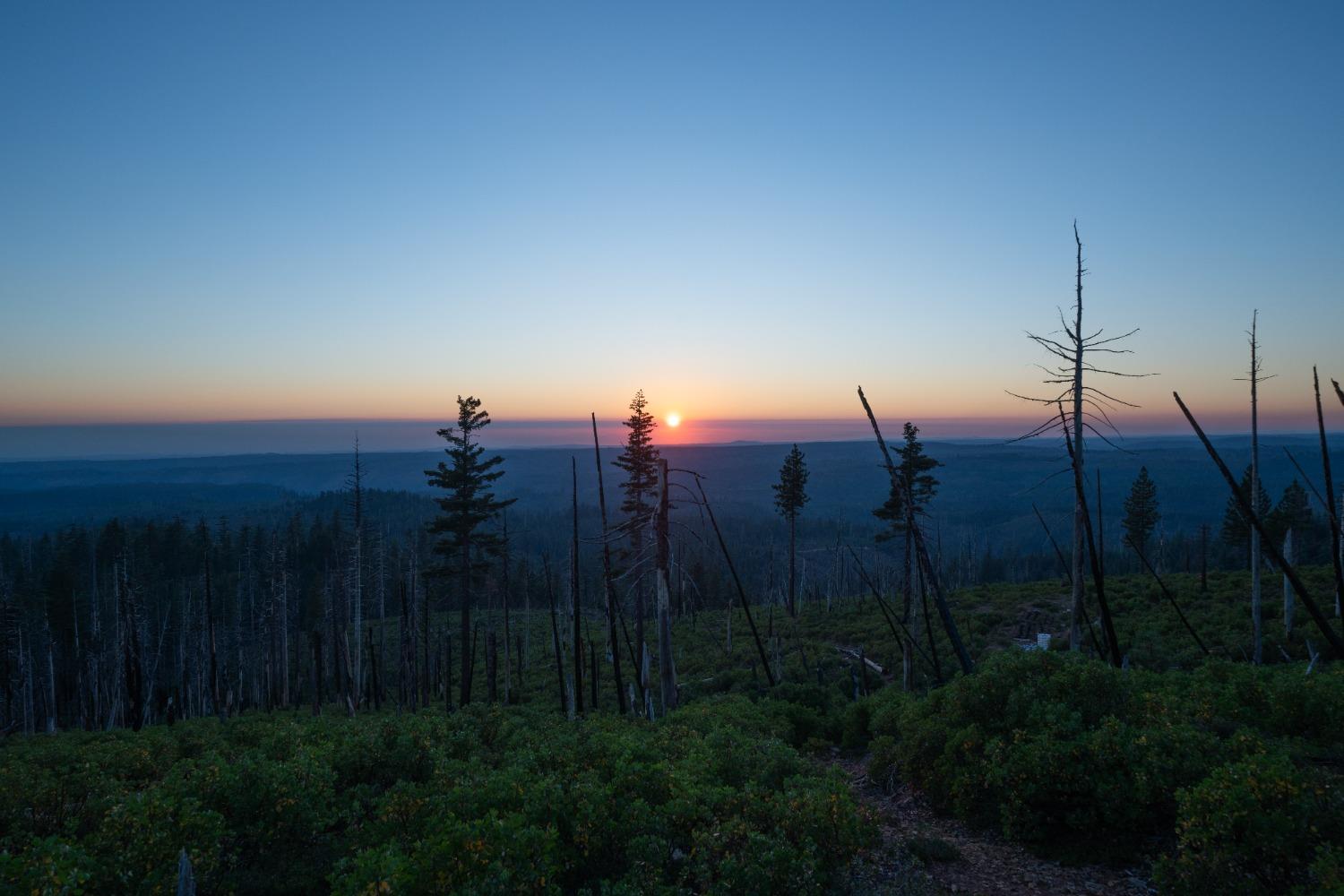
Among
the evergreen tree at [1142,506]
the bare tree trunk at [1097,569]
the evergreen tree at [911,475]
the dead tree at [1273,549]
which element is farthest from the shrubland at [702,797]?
the evergreen tree at [1142,506]

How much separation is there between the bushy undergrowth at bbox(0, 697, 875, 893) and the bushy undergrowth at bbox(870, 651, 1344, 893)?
287cm

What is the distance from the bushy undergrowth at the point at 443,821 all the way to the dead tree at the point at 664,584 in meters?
3.97

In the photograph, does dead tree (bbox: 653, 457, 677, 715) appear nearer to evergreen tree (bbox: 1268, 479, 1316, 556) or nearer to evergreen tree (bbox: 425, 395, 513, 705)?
evergreen tree (bbox: 425, 395, 513, 705)

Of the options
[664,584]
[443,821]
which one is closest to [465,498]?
[664,584]

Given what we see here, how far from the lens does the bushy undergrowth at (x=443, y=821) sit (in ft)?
21.7

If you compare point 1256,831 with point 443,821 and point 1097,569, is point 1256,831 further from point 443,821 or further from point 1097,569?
point 443,821

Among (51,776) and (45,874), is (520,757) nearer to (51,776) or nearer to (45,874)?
(45,874)

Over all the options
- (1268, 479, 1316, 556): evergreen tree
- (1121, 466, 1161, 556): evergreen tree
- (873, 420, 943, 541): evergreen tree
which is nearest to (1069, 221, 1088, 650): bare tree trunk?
(873, 420, 943, 541): evergreen tree

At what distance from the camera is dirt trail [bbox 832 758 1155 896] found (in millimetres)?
8055

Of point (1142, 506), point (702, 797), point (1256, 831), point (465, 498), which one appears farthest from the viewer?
point (1142, 506)

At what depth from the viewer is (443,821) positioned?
7.73m

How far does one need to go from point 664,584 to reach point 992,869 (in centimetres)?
894

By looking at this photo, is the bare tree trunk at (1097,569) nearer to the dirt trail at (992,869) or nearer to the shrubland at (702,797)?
the shrubland at (702,797)

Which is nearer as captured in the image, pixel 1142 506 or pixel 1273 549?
pixel 1273 549
